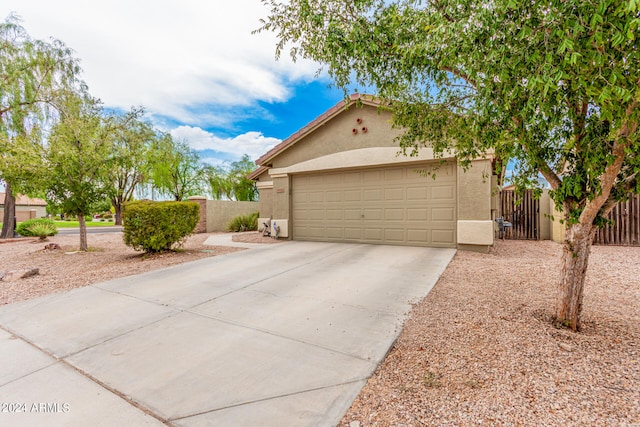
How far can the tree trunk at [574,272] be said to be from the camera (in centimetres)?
313

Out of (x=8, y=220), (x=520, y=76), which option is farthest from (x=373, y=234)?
(x=8, y=220)

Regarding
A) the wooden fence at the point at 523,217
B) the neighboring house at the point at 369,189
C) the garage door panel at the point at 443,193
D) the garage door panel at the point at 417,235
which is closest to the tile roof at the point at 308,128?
the neighboring house at the point at 369,189

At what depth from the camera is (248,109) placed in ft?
72.5

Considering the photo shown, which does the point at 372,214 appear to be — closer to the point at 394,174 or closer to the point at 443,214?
the point at 394,174

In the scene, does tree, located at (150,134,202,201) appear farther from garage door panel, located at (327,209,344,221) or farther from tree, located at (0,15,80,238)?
garage door panel, located at (327,209,344,221)

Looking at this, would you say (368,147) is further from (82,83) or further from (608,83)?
(82,83)

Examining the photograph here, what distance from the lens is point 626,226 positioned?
9.27m

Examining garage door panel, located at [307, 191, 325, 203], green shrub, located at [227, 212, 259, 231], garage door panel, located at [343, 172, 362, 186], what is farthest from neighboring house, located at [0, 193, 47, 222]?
garage door panel, located at [343, 172, 362, 186]

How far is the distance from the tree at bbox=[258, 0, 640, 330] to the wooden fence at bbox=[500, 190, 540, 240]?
8874 mm

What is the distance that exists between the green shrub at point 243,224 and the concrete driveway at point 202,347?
1041 cm

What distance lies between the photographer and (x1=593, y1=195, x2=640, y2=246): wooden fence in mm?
9102

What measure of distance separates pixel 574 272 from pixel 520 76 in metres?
2.26

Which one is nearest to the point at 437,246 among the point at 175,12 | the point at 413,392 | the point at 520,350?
the point at 520,350

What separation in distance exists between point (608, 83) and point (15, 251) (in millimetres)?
15057
